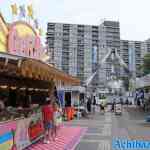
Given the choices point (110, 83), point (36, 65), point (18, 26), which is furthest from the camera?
point (110, 83)

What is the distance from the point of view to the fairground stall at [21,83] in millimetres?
10961

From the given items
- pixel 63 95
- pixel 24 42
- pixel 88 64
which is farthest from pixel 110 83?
pixel 24 42

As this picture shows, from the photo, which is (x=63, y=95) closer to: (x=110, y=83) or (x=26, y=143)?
(x=26, y=143)

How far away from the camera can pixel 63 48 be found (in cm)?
7781

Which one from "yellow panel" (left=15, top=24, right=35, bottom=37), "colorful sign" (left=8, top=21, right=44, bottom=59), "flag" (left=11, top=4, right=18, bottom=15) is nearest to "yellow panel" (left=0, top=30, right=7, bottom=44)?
"colorful sign" (left=8, top=21, right=44, bottom=59)

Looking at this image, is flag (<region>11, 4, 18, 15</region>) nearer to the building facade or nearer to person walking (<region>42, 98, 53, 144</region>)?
person walking (<region>42, 98, 53, 144</region>)

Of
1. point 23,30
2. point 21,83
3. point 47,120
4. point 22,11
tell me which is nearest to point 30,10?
point 22,11

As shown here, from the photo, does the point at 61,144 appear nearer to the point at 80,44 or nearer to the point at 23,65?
the point at 23,65

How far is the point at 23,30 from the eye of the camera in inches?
768

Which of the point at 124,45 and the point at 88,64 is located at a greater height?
the point at 124,45

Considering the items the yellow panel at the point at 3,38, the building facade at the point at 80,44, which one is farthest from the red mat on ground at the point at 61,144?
the building facade at the point at 80,44

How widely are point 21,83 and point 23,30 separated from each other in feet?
11.9

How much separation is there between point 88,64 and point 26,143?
224 feet

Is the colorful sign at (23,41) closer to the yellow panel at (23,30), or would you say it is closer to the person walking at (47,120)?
the yellow panel at (23,30)
